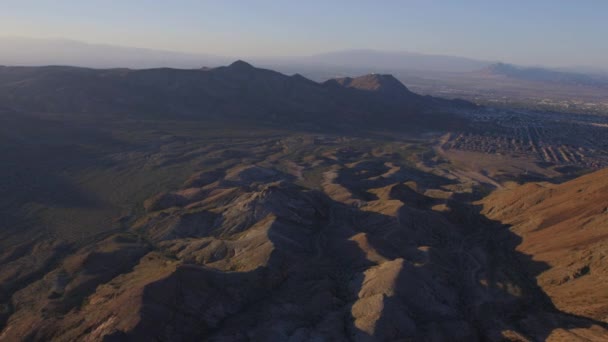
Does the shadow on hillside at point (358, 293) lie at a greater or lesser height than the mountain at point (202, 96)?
lesser

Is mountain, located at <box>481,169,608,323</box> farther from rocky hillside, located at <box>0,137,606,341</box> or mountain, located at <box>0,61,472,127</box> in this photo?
mountain, located at <box>0,61,472,127</box>

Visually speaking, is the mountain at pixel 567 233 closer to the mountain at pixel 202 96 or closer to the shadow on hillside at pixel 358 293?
the shadow on hillside at pixel 358 293

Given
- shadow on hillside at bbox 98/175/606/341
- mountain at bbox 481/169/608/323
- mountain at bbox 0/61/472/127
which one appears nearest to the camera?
shadow on hillside at bbox 98/175/606/341

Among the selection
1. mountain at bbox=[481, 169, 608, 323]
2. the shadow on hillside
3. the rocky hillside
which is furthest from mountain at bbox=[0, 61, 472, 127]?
the shadow on hillside

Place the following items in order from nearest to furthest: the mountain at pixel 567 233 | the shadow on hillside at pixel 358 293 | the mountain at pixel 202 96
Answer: the shadow on hillside at pixel 358 293 → the mountain at pixel 567 233 → the mountain at pixel 202 96

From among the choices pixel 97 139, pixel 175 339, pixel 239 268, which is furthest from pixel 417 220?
pixel 97 139

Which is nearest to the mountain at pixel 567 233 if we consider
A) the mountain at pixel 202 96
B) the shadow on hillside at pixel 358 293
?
the shadow on hillside at pixel 358 293

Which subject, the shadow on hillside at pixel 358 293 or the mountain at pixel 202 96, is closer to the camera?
the shadow on hillside at pixel 358 293
